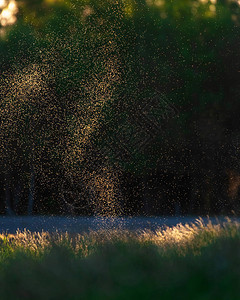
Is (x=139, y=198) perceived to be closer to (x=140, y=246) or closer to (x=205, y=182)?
(x=205, y=182)

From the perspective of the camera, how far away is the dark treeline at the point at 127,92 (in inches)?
763

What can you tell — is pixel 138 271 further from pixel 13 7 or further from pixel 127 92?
pixel 13 7

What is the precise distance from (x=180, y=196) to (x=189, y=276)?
15329 millimetres

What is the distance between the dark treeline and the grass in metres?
11.8

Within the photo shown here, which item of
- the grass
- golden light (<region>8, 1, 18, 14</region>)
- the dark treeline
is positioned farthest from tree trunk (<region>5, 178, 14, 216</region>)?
the grass

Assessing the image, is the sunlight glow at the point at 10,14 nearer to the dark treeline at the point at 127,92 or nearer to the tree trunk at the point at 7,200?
the dark treeline at the point at 127,92

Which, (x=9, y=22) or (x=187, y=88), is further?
(x=9, y=22)

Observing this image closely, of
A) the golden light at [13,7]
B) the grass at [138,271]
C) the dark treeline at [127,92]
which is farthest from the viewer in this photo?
the golden light at [13,7]

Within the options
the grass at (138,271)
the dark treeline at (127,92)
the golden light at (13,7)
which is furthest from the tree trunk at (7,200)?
the grass at (138,271)

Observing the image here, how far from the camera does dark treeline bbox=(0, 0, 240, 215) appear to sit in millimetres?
19375

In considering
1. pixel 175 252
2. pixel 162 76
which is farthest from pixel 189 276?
pixel 162 76

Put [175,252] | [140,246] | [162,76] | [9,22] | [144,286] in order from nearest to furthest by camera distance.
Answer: [144,286], [175,252], [140,246], [162,76], [9,22]

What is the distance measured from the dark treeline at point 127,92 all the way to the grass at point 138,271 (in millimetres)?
11848

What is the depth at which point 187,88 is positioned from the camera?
19453 millimetres
